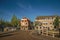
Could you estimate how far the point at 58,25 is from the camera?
201ft

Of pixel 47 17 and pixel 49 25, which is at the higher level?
pixel 47 17

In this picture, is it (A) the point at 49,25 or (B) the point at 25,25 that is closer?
(A) the point at 49,25

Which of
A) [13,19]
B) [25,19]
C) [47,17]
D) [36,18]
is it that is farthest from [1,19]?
[47,17]

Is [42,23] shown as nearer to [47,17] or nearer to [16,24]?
[47,17]

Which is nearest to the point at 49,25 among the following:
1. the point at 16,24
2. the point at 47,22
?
the point at 47,22

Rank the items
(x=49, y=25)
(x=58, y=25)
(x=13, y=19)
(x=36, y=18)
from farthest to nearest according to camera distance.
Result: (x=13, y=19), (x=36, y=18), (x=49, y=25), (x=58, y=25)

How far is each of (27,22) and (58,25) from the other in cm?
2955

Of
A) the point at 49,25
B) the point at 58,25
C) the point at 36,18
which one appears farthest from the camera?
the point at 36,18

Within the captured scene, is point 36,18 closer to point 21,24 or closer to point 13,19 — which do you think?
point 21,24

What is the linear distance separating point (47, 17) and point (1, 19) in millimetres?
30436

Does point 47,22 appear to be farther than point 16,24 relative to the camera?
No

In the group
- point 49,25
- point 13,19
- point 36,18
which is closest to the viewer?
point 49,25

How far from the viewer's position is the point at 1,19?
288 feet

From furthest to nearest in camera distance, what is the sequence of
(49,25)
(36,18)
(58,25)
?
1. (36,18)
2. (49,25)
3. (58,25)
